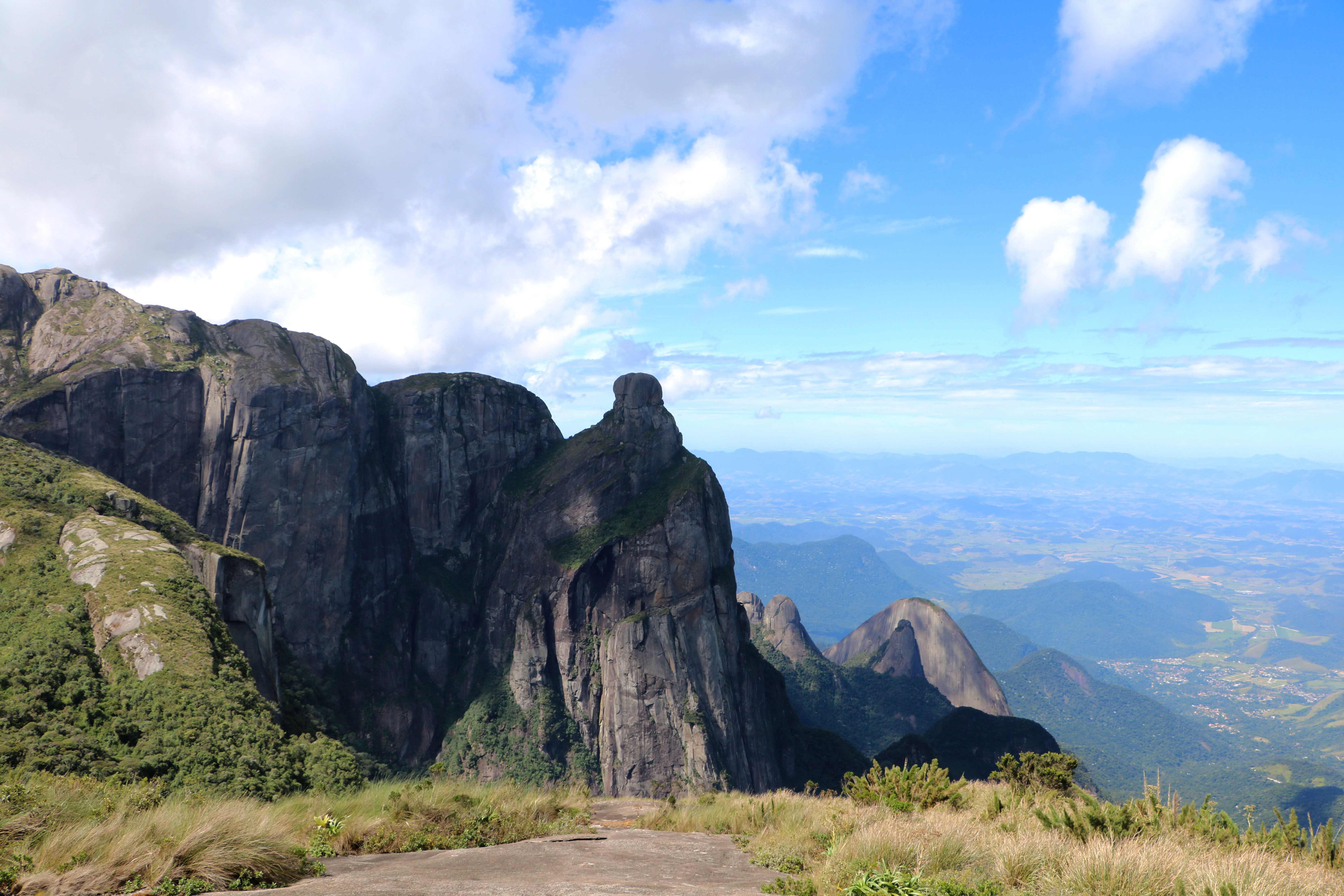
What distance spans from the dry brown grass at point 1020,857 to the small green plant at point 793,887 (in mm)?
112

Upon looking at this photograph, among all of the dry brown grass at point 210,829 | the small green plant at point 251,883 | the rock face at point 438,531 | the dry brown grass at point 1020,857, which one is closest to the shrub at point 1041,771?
the dry brown grass at point 1020,857

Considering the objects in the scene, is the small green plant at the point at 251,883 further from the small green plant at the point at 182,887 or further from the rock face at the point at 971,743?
the rock face at the point at 971,743

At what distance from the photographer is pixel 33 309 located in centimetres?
6131

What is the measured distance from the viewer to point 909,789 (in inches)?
619

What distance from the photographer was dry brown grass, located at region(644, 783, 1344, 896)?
26.0ft

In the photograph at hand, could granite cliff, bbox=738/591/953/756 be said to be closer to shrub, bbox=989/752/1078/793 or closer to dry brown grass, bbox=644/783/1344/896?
shrub, bbox=989/752/1078/793

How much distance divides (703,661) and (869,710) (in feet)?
210

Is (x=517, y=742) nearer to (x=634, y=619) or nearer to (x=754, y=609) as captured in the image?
(x=634, y=619)

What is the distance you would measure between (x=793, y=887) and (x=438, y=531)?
80.6 meters

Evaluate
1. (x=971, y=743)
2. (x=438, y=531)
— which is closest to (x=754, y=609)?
(x=971, y=743)

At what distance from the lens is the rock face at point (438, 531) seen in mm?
62406

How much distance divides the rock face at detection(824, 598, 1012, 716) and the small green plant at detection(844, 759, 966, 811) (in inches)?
4906

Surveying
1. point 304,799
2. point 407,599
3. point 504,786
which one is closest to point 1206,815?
point 504,786

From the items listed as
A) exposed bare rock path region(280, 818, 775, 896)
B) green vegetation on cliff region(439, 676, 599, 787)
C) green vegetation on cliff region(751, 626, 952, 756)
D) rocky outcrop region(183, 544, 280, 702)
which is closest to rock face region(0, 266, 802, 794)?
green vegetation on cliff region(439, 676, 599, 787)
